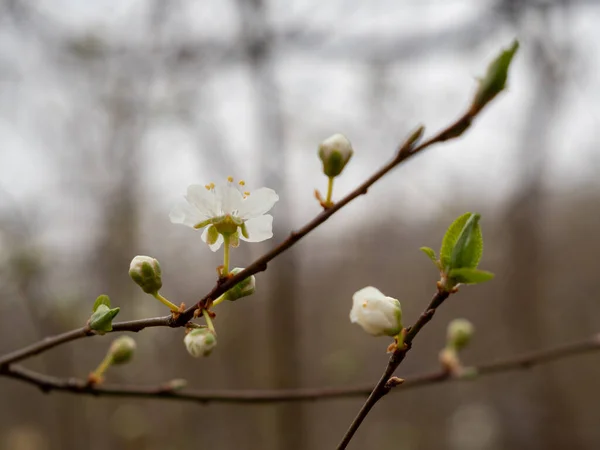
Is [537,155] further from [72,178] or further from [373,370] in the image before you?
[373,370]

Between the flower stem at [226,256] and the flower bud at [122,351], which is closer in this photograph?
the flower stem at [226,256]

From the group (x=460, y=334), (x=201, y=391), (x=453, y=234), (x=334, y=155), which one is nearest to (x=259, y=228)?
(x=334, y=155)

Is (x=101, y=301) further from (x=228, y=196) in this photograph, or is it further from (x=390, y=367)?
(x=390, y=367)

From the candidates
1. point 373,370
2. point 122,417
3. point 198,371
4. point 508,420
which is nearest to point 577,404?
point 508,420

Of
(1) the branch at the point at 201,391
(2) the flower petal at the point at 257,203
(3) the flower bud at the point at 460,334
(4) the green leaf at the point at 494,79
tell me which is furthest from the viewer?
(3) the flower bud at the point at 460,334

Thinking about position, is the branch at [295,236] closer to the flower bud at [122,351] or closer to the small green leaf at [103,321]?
the small green leaf at [103,321]

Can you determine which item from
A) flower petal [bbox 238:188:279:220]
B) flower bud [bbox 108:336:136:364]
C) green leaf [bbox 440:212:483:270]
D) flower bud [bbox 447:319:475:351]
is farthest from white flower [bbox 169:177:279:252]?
flower bud [bbox 447:319:475:351]

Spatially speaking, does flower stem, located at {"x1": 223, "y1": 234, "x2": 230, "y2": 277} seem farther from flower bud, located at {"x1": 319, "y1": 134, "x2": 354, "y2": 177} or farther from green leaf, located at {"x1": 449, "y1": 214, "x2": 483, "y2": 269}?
green leaf, located at {"x1": 449, "y1": 214, "x2": 483, "y2": 269}

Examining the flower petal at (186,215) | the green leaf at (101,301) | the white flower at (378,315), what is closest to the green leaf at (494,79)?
the white flower at (378,315)
